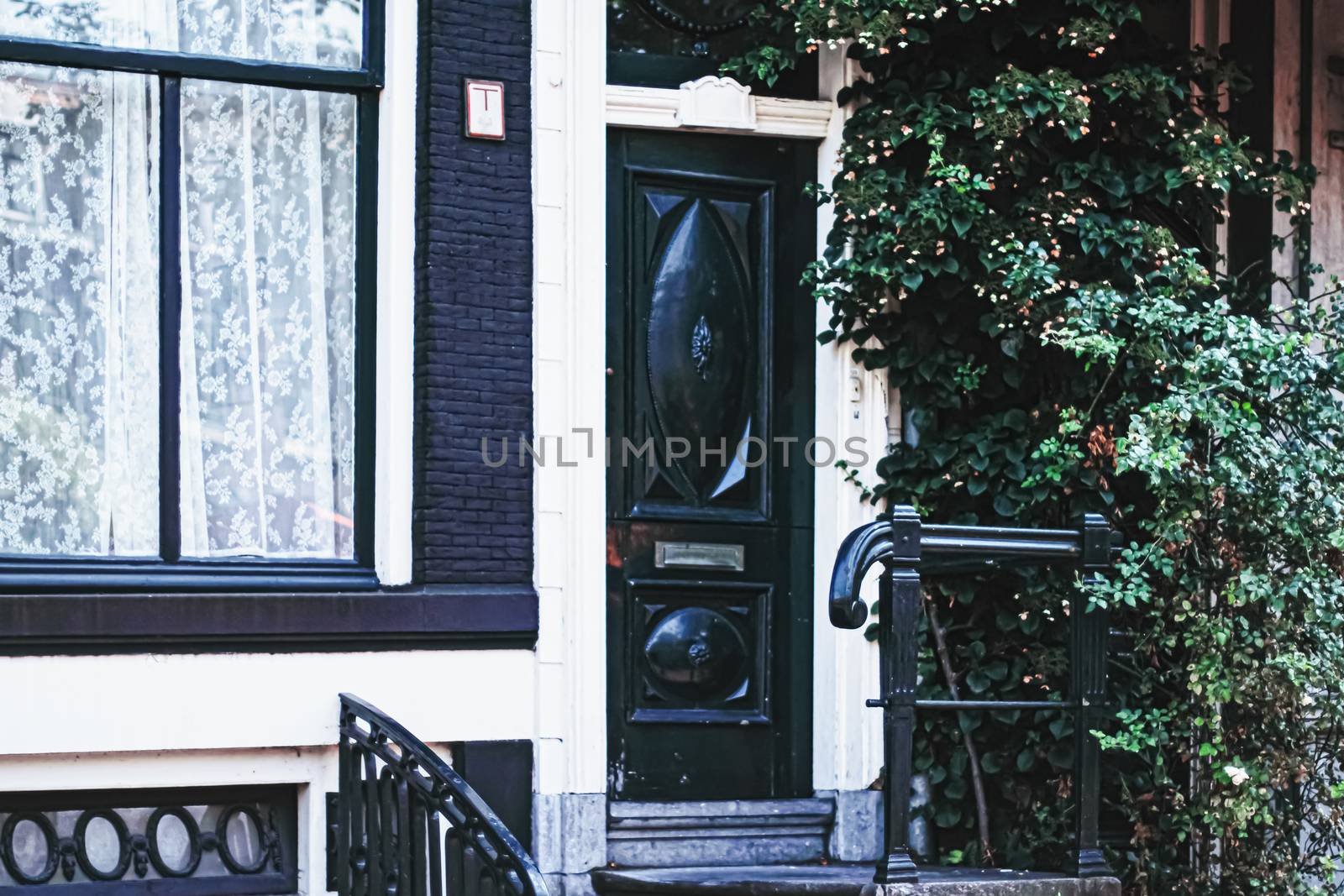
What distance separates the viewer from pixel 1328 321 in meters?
6.21

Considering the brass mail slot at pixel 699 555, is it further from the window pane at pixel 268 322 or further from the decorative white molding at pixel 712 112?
the decorative white molding at pixel 712 112

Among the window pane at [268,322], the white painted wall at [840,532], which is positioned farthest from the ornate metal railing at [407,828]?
the white painted wall at [840,532]

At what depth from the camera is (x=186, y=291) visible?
20.2ft

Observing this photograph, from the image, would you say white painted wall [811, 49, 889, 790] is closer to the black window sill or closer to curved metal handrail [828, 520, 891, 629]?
the black window sill

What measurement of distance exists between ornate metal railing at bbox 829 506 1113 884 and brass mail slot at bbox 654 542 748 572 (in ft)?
4.32

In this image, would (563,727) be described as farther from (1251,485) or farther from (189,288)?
(1251,485)

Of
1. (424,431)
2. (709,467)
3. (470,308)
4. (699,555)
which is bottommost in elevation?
(699,555)

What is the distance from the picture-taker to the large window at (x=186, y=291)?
19.6 ft

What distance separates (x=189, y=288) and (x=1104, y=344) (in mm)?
3142

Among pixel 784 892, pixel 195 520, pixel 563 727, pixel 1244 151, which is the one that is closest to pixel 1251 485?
pixel 1244 151

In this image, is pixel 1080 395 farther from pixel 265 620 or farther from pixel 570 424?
pixel 265 620

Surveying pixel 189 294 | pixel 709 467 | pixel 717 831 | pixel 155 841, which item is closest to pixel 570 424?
pixel 709 467

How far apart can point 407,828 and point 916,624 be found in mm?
1636

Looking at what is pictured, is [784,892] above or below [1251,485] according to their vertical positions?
below
